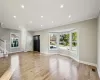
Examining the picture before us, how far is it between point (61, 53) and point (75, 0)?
5905mm

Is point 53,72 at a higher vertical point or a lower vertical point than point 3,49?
lower

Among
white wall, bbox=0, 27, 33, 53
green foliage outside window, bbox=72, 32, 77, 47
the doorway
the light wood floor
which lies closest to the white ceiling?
green foliage outside window, bbox=72, 32, 77, 47

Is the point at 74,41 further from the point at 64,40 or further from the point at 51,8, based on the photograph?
the point at 51,8

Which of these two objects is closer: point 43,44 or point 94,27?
point 94,27

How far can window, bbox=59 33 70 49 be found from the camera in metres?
7.32

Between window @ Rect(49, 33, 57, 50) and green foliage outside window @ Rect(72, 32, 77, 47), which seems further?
window @ Rect(49, 33, 57, 50)

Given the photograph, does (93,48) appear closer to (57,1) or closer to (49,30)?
(57,1)

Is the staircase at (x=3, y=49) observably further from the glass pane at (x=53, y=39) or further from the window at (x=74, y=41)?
the window at (x=74, y=41)

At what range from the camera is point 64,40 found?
776 centimetres

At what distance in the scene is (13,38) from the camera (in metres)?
9.14

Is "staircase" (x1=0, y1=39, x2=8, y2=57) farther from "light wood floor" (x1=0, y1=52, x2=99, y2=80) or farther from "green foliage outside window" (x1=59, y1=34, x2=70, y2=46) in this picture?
"green foliage outside window" (x1=59, y1=34, x2=70, y2=46)

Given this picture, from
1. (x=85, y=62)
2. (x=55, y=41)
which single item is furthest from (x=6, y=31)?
(x=85, y=62)

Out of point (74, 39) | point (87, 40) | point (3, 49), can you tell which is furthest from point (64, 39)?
point (3, 49)

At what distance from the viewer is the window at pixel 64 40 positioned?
7.32 metres
